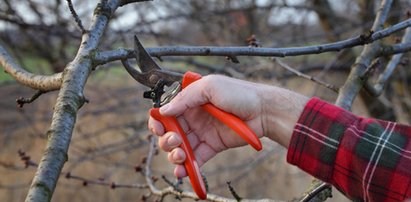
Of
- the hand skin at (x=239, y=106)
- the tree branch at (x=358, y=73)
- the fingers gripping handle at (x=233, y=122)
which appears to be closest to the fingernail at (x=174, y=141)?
the hand skin at (x=239, y=106)

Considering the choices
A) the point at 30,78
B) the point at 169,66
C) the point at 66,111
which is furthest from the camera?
the point at 169,66

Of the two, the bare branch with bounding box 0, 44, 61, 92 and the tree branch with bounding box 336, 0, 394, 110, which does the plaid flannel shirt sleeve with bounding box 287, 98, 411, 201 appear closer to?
the tree branch with bounding box 336, 0, 394, 110

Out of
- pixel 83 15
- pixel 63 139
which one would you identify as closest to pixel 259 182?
pixel 83 15

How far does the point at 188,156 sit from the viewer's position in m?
1.50

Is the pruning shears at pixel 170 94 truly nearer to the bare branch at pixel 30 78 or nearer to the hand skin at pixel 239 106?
the hand skin at pixel 239 106

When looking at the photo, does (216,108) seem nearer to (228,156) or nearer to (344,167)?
(344,167)

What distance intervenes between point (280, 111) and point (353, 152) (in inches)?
8.8

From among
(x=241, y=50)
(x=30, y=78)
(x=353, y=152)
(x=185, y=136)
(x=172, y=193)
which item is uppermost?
(x=30, y=78)

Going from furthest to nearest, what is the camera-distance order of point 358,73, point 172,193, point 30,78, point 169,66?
point 169,66 → point 358,73 → point 172,193 → point 30,78

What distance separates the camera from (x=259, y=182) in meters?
6.30

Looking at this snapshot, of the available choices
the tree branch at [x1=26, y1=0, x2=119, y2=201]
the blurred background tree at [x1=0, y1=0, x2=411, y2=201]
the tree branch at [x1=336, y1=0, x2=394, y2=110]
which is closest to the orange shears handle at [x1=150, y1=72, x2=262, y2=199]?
the tree branch at [x1=26, y1=0, x2=119, y2=201]

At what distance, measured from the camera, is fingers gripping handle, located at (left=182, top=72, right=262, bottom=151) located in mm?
1369

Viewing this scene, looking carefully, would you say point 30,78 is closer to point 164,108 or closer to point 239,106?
point 164,108

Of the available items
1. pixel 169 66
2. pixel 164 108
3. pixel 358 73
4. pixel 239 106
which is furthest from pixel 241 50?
pixel 169 66
